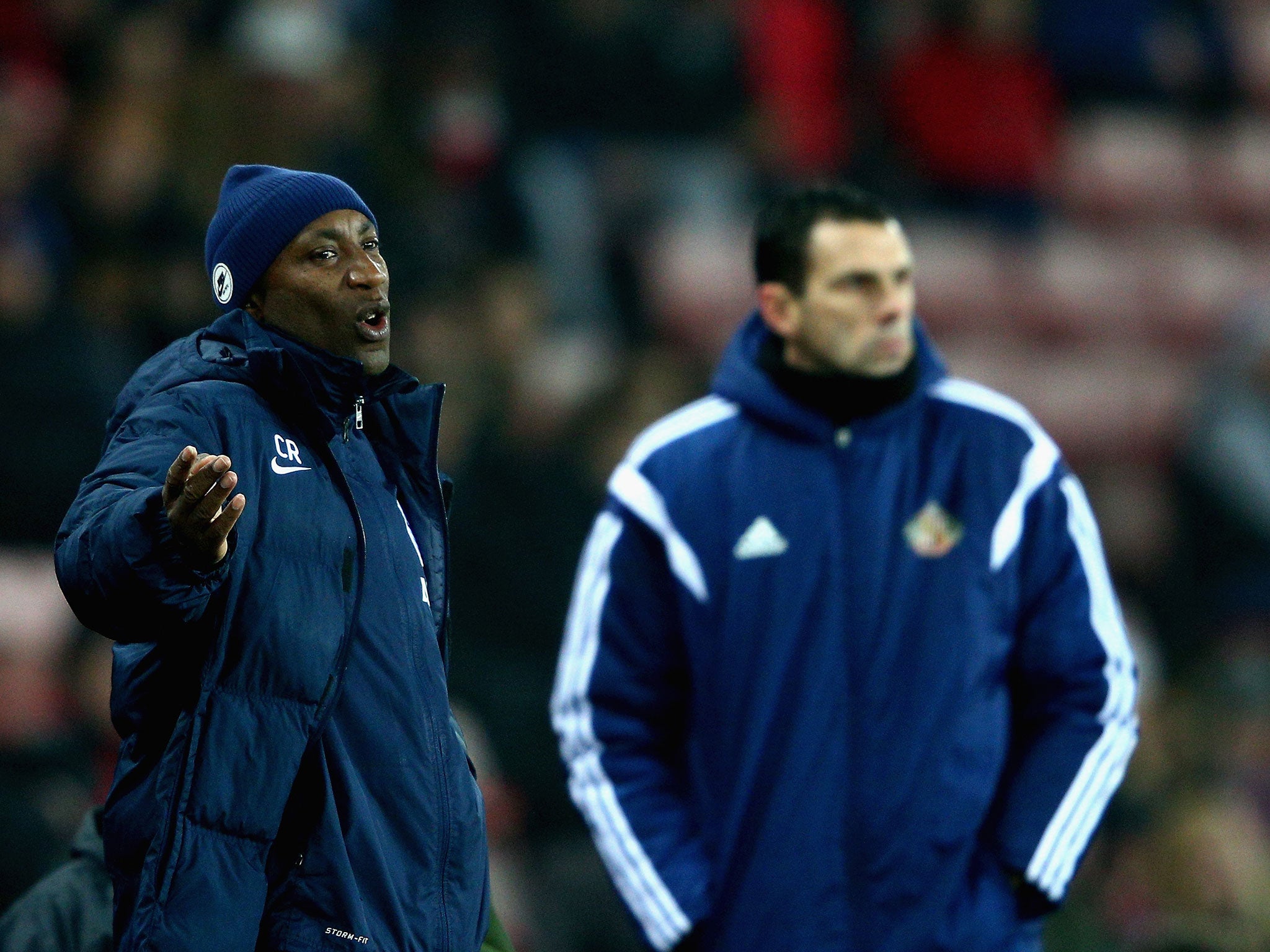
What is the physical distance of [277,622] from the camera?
2471mm

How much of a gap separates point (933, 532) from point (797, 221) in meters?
0.74

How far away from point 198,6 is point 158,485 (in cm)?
569

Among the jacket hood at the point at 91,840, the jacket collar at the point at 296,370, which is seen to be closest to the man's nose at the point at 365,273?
the jacket collar at the point at 296,370

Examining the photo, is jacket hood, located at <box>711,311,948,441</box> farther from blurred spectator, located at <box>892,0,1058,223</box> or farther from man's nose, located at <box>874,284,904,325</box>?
blurred spectator, located at <box>892,0,1058,223</box>

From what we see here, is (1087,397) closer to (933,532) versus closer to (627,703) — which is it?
(933,532)

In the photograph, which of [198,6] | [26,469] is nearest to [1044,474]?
[26,469]

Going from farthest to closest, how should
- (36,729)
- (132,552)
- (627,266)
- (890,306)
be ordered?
(627,266) < (36,729) < (890,306) < (132,552)

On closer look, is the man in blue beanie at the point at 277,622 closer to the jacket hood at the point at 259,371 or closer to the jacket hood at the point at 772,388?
the jacket hood at the point at 259,371

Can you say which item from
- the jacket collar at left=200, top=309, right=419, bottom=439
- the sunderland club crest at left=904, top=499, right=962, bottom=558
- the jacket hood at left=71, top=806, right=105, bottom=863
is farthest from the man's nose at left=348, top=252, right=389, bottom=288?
the sunderland club crest at left=904, top=499, right=962, bottom=558

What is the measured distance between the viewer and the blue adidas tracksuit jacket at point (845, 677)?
359 cm

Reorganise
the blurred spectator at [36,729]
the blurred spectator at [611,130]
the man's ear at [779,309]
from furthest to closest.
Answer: the blurred spectator at [611,130] → the blurred spectator at [36,729] → the man's ear at [779,309]

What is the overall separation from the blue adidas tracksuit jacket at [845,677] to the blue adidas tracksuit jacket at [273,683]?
105 cm

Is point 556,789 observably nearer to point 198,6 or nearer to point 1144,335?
point 198,6

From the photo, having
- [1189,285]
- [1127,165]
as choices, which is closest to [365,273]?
[1189,285]
